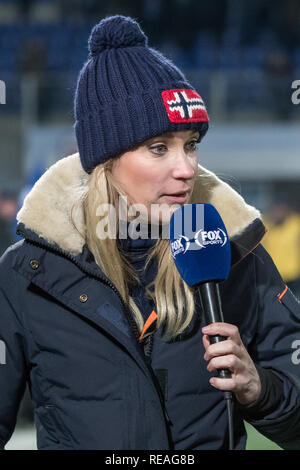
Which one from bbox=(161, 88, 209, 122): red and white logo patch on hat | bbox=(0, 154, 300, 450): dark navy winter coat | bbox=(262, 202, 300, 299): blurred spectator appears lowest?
bbox=(262, 202, 300, 299): blurred spectator

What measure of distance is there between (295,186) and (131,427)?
1093 cm

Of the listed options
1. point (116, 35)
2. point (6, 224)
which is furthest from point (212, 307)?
point (6, 224)

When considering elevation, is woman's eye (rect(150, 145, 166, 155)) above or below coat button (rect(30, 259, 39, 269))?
above

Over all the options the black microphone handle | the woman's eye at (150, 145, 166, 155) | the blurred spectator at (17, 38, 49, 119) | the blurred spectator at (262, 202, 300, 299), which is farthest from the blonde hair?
the blurred spectator at (17, 38, 49, 119)

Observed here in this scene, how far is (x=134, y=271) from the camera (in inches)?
77.0

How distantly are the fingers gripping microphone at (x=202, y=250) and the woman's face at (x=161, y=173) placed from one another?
139mm

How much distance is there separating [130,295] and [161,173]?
11.2 inches

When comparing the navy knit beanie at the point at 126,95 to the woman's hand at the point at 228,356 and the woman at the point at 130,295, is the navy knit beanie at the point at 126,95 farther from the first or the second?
the woman's hand at the point at 228,356

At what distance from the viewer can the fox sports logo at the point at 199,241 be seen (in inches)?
65.0

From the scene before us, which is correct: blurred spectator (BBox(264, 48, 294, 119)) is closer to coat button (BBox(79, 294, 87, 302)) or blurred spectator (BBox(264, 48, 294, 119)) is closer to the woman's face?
the woman's face

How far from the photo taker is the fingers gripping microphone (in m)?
1.61

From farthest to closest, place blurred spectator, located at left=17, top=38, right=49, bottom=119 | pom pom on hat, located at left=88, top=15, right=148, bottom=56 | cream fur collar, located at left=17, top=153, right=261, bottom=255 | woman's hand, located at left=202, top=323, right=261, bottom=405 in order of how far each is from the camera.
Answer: blurred spectator, located at left=17, top=38, right=49, bottom=119 < pom pom on hat, located at left=88, top=15, right=148, bottom=56 < cream fur collar, located at left=17, top=153, right=261, bottom=255 < woman's hand, located at left=202, top=323, right=261, bottom=405

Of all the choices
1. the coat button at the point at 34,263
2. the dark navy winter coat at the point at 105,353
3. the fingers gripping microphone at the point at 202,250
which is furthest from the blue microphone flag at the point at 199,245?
the coat button at the point at 34,263

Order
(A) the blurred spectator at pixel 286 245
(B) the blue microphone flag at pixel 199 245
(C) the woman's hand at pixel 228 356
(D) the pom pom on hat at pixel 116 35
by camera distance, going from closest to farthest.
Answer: (C) the woman's hand at pixel 228 356 < (B) the blue microphone flag at pixel 199 245 < (D) the pom pom on hat at pixel 116 35 < (A) the blurred spectator at pixel 286 245
